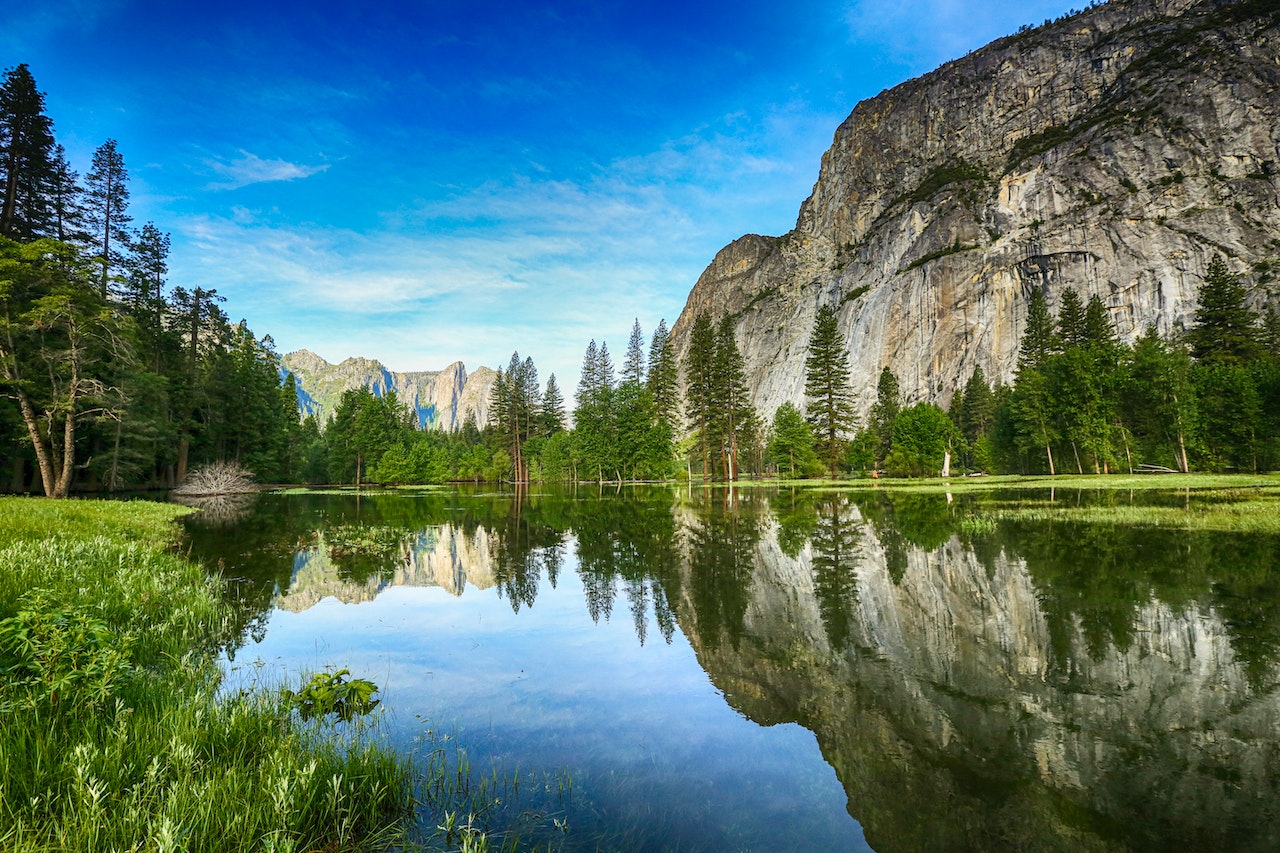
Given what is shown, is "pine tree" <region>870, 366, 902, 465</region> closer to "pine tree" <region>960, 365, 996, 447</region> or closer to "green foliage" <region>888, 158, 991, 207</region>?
"pine tree" <region>960, 365, 996, 447</region>

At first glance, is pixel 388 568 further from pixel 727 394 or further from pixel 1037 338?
pixel 1037 338

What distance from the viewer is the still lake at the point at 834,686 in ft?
13.6

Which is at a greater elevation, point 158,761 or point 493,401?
point 493,401

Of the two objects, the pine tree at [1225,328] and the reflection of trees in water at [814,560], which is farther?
the pine tree at [1225,328]

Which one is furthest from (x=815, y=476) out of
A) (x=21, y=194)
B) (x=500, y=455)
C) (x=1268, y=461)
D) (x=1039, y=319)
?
(x=21, y=194)

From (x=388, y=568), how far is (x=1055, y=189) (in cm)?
14309

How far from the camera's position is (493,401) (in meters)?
91.1

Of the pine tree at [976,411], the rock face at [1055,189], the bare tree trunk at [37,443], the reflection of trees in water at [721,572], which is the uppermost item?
the rock face at [1055,189]

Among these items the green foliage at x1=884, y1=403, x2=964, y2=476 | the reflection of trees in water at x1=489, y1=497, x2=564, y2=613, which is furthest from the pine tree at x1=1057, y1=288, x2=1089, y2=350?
the reflection of trees in water at x1=489, y1=497, x2=564, y2=613

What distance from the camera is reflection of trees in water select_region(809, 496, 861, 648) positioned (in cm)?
894

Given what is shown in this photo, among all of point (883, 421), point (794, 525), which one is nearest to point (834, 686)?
point (794, 525)

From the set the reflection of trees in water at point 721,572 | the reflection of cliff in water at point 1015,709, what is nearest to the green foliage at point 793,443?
the reflection of trees in water at point 721,572

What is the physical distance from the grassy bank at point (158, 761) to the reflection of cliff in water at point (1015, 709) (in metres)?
4.02

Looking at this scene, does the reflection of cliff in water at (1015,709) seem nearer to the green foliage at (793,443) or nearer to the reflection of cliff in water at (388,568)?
the reflection of cliff in water at (388,568)
